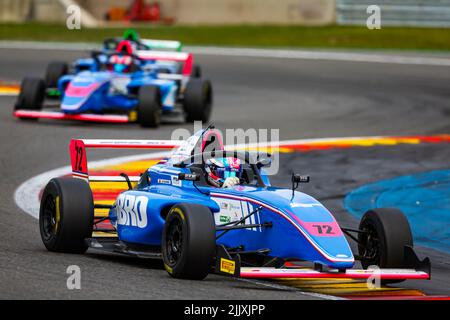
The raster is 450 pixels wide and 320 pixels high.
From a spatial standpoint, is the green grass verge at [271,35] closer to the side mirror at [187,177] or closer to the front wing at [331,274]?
the side mirror at [187,177]

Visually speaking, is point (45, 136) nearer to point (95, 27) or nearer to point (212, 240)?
point (212, 240)

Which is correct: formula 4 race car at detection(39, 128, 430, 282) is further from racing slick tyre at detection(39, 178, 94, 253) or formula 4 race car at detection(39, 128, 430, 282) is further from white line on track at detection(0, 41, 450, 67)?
white line on track at detection(0, 41, 450, 67)

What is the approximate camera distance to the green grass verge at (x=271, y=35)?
36875mm

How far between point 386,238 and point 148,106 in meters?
11.4

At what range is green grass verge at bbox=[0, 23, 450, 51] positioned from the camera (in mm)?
36875

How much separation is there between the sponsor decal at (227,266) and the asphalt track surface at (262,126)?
0.15 m

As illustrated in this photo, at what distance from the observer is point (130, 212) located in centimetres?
1066

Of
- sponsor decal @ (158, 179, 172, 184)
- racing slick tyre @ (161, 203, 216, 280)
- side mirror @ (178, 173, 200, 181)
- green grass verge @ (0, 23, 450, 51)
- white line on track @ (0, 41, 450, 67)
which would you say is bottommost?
racing slick tyre @ (161, 203, 216, 280)

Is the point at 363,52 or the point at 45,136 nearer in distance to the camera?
the point at 45,136

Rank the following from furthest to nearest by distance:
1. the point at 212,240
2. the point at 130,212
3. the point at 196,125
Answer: the point at 196,125 → the point at 130,212 → the point at 212,240

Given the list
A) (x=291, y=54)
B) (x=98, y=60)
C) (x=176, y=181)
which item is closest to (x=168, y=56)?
(x=98, y=60)

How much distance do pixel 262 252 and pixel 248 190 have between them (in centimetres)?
62

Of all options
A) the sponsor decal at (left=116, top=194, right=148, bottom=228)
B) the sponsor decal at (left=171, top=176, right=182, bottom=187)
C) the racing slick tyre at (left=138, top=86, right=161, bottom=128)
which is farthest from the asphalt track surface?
the sponsor decal at (left=171, top=176, right=182, bottom=187)
